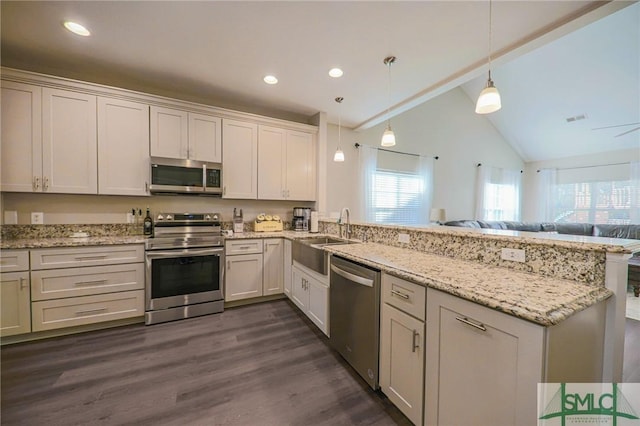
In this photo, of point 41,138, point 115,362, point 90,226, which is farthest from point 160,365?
point 41,138

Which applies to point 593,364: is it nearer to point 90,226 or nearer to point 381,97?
point 381,97

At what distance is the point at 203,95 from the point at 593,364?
421 centimetres

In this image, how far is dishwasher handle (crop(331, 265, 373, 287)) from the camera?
159 centimetres

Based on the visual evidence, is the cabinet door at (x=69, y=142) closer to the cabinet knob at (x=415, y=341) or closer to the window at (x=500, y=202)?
the cabinet knob at (x=415, y=341)

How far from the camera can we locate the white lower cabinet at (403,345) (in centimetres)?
128

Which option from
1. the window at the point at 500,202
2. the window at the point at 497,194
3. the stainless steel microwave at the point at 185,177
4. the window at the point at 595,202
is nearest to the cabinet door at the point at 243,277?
the stainless steel microwave at the point at 185,177

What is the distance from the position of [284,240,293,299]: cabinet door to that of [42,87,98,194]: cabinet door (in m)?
2.15

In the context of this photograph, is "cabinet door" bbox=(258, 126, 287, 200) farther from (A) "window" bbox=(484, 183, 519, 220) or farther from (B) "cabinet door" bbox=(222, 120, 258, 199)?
(A) "window" bbox=(484, 183, 519, 220)

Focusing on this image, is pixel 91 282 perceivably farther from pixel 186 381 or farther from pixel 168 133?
pixel 168 133

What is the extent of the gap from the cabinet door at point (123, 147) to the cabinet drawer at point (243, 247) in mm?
1106

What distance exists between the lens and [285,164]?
3.60 m

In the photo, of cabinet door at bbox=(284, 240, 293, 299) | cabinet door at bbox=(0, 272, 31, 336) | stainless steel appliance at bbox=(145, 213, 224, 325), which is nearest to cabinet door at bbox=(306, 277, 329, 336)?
cabinet door at bbox=(284, 240, 293, 299)

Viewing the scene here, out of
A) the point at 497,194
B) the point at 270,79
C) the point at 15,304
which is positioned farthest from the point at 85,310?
the point at 497,194

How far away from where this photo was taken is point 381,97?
3229 millimetres
